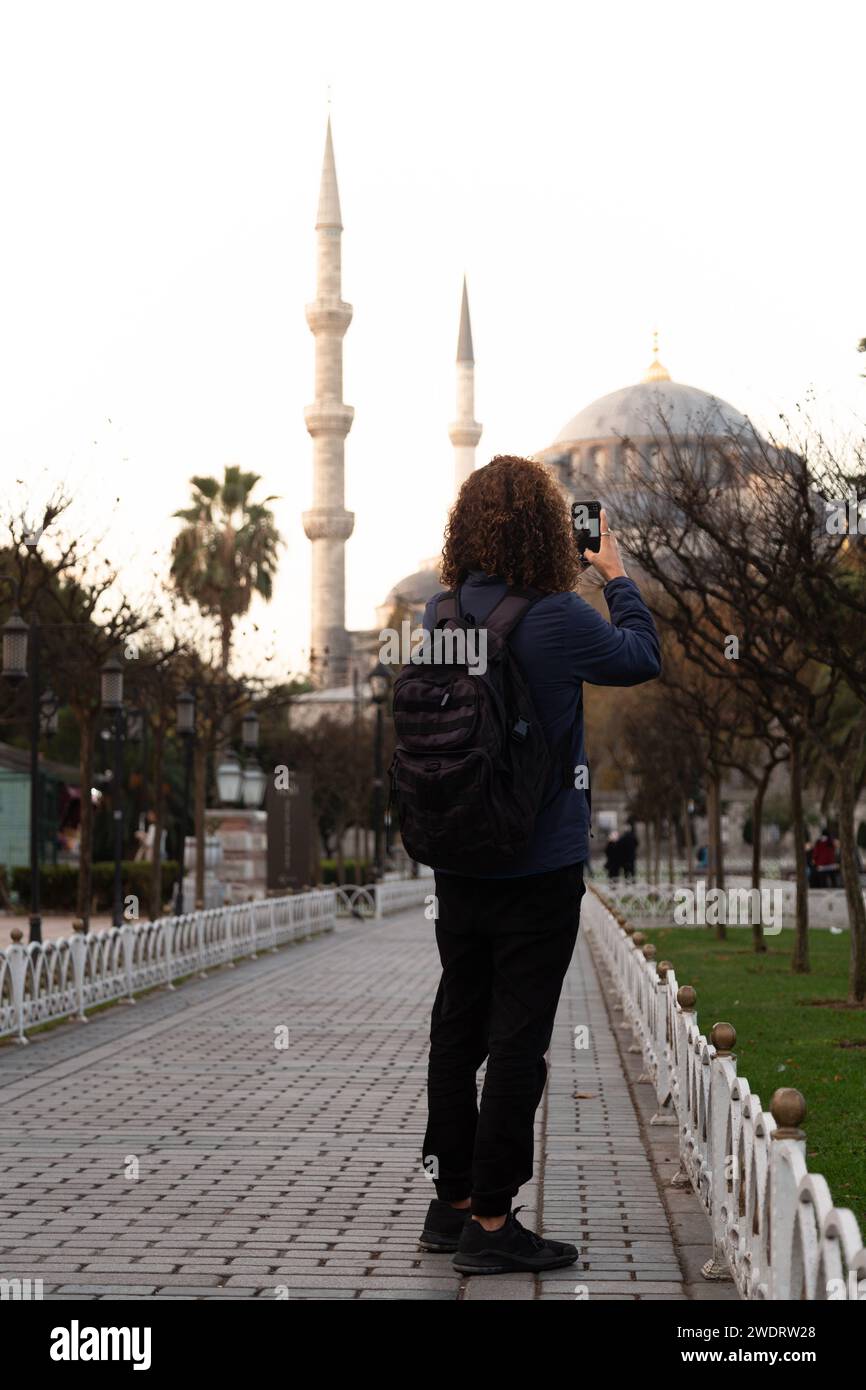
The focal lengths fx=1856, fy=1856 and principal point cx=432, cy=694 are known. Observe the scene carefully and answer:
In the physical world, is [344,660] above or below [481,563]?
above

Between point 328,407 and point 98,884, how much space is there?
41.5 m

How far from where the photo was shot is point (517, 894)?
15.7 ft

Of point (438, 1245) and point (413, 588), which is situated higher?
point (413, 588)

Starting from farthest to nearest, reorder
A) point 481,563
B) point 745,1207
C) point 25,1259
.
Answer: point 25,1259, point 481,563, point 745,1207

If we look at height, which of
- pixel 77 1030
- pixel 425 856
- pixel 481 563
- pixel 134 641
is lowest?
pixel 77 1030

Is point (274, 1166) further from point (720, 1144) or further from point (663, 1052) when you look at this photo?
point (720, 1144)

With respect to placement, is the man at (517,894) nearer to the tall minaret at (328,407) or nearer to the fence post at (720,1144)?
the fence post at (720,1144)

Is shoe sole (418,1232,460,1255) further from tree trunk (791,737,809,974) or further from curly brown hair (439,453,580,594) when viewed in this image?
tree trunk (791,737,809,974)

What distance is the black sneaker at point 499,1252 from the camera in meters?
4.82

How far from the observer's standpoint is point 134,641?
1039 inches

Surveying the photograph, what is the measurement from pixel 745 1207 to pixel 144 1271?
1.68 metres

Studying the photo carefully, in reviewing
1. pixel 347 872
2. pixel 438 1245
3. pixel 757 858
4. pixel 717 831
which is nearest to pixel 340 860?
pixel 347 872

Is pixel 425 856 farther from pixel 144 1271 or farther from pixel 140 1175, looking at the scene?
pixel 140 1175
